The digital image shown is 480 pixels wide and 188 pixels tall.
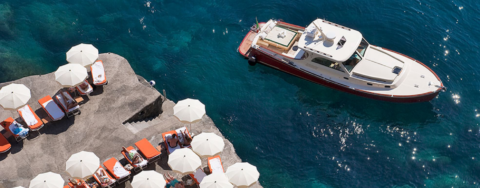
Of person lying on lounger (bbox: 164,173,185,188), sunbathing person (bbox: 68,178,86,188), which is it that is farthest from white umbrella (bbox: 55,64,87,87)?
person lying on lounger (bbox: 164,173,185,188)

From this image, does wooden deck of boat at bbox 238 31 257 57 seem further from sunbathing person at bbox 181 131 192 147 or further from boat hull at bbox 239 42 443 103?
sunbathing person at bbox 181 131 192 147

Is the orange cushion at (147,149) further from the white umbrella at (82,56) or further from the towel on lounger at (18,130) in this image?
the towel on lounger at (18,130)

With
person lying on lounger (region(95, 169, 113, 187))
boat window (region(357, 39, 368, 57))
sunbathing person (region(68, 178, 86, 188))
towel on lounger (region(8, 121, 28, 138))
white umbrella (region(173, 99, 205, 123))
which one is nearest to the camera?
sunbathing person (region(68, 178, 86, 188))

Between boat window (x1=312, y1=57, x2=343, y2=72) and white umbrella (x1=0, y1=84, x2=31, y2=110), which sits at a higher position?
white umbrella (x1=0, y1=84, x2=31, y2=110)

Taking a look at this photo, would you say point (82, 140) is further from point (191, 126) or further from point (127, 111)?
point (191, 126)

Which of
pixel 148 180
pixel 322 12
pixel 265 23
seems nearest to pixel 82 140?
pixel 148 180

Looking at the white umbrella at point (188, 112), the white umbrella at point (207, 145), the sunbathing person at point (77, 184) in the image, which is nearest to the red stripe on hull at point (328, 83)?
the white umbrella at point (188, 112)

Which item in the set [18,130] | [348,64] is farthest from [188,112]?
[348,64]

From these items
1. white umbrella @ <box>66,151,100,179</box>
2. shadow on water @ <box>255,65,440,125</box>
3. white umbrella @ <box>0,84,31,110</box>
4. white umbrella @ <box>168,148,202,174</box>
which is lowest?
shadow on water @ <box>255,65,440,125</box>
